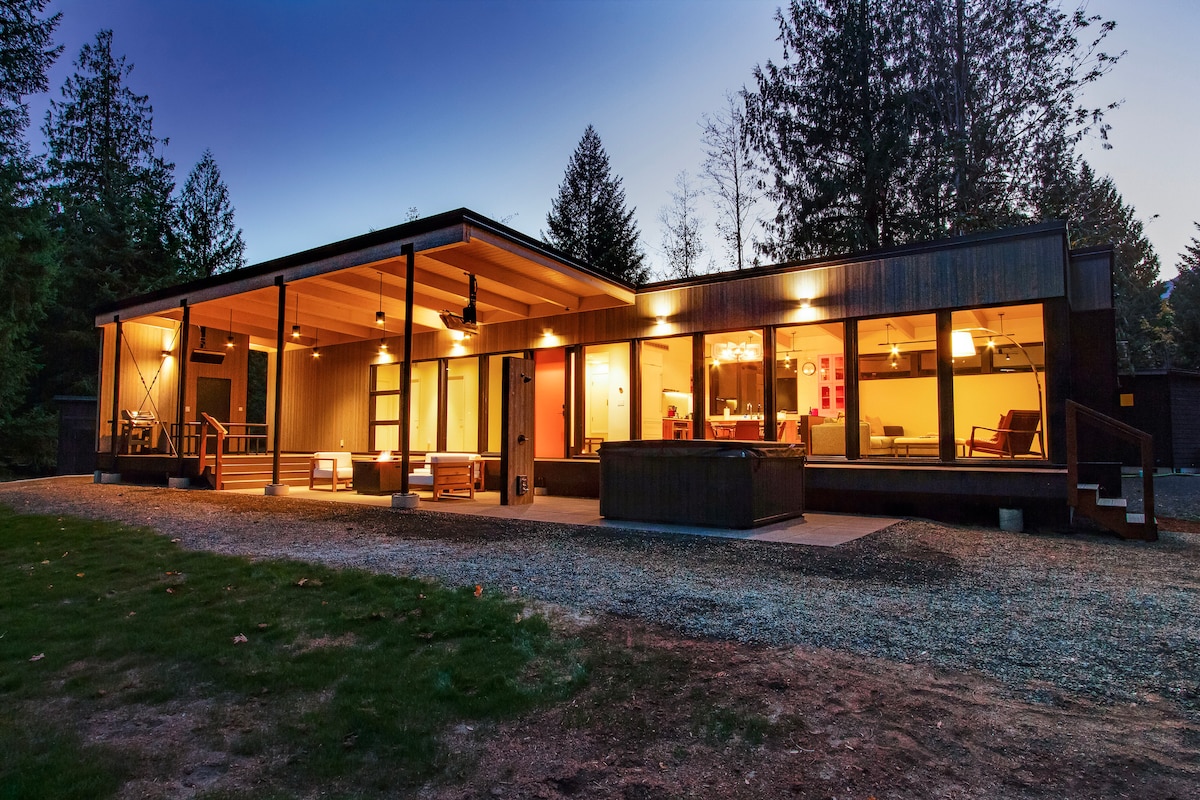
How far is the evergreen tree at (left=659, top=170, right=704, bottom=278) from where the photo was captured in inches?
890

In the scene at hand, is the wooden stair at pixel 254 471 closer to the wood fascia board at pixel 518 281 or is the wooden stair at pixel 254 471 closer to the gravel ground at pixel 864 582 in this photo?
the gravel ground at pixel 864 582

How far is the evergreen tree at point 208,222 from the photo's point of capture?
84.5 feet

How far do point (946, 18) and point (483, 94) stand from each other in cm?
1219

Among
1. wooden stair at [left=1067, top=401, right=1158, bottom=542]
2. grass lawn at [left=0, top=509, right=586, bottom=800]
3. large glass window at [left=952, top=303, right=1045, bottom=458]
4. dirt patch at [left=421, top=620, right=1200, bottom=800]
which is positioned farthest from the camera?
large glass window at [left=952, top=303, right=1045, bottom=458]

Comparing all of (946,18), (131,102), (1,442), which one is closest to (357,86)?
(131,102)

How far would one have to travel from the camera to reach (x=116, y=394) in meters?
13.0

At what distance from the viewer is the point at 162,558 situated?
15.8ft

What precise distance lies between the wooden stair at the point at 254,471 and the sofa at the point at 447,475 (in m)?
3.39

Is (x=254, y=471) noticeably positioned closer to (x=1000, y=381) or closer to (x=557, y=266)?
(x=557, y=266)

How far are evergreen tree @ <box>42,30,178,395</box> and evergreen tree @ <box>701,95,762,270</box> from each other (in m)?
18.2

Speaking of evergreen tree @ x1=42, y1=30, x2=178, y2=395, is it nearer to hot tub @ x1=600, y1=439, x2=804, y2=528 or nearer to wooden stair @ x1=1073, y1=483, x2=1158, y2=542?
hot tub @ x1=600, y1=439, x2=804, y2=528

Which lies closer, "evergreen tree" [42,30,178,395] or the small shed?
the small shed

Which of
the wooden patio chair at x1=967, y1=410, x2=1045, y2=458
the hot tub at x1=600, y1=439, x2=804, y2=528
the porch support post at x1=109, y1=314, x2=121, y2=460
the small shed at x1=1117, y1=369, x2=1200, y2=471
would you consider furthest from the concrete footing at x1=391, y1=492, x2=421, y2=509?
the small shed at x1=1117, y1=369, x2=1200, y2=471

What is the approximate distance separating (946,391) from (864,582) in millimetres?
4472
